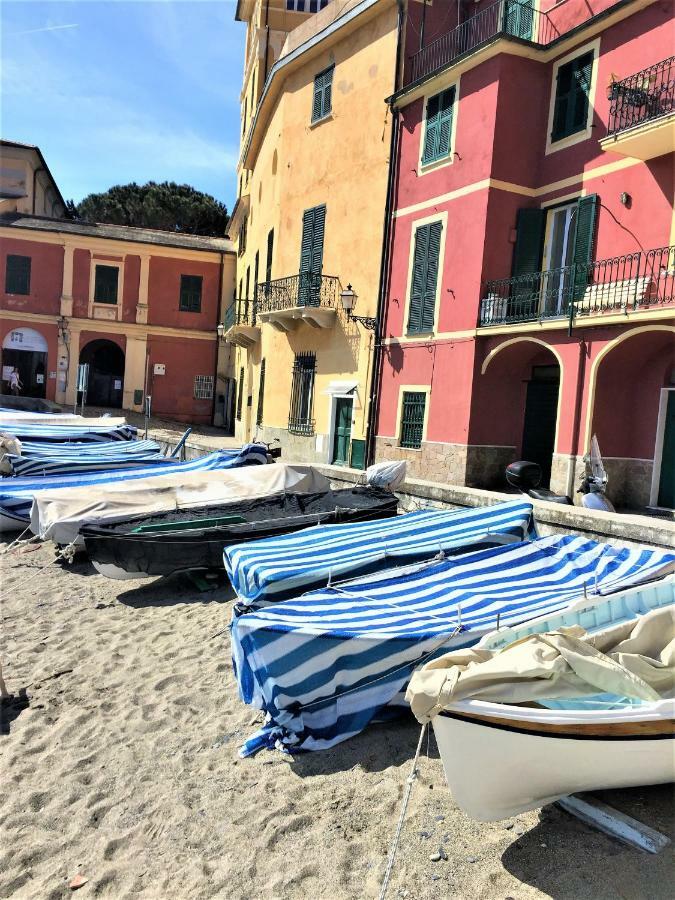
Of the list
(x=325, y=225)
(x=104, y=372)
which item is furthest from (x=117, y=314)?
(x=325, y=225)

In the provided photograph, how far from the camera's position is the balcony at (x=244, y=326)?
2475 centimetres

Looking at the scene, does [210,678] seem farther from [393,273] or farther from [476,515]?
[393,273]

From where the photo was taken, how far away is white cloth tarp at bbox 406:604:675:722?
350cm

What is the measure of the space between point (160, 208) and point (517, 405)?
3763 cm

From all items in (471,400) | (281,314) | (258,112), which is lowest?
(471,400)

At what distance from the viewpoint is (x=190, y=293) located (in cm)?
3359

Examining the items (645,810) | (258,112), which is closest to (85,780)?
(645,810)

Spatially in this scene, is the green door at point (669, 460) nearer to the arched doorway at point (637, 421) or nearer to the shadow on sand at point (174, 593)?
the arched doorway at point (637, 421)

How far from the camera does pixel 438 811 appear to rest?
4090 millimetres

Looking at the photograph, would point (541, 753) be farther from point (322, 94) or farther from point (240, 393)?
point (240, 393)

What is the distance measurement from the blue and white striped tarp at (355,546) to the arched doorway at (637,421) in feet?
19.1

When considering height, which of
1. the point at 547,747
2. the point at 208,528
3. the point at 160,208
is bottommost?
the point at 208,528

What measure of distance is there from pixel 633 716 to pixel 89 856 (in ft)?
10.6

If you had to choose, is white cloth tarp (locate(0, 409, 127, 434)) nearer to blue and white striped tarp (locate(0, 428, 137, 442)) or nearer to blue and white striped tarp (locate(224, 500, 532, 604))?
blue and white striped tarp (locate(0, 428, 137, 442))
